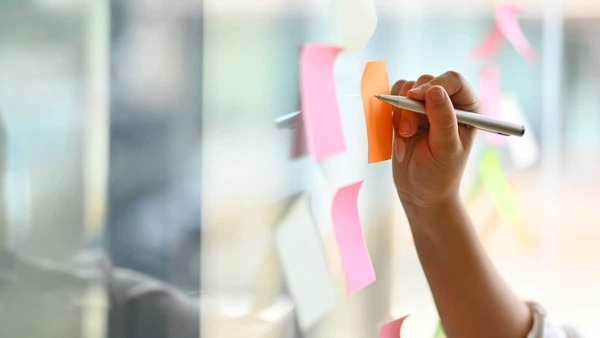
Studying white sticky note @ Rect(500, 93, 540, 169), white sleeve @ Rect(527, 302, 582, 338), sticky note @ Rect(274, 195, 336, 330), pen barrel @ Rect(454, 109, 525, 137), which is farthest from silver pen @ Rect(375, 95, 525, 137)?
white sticky note @ Rect(500, 93, 540, 169)

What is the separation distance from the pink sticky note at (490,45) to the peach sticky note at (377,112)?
0.28 m

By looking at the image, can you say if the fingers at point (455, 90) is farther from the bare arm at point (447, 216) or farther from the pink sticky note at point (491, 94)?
the pink sticky note at point (491, 94)

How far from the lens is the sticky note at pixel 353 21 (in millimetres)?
506

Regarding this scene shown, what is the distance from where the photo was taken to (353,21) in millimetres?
507

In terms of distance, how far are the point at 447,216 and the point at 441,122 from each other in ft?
0.35

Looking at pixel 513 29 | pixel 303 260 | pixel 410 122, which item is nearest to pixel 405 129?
pixel 410 122

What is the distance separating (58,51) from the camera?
0.39 m

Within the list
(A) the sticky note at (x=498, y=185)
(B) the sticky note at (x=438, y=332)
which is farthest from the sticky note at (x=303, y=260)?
(A) the sticky note at (x=498, y=185)

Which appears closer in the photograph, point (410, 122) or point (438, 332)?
point (410, 122)

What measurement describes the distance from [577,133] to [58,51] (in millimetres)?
663

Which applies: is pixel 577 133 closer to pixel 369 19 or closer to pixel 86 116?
pixel 369 19

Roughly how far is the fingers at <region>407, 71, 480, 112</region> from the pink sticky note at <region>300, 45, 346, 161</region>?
0.06 metres

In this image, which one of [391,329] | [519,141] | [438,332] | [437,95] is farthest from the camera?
[519,141]

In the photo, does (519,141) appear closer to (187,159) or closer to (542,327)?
(542,327)
